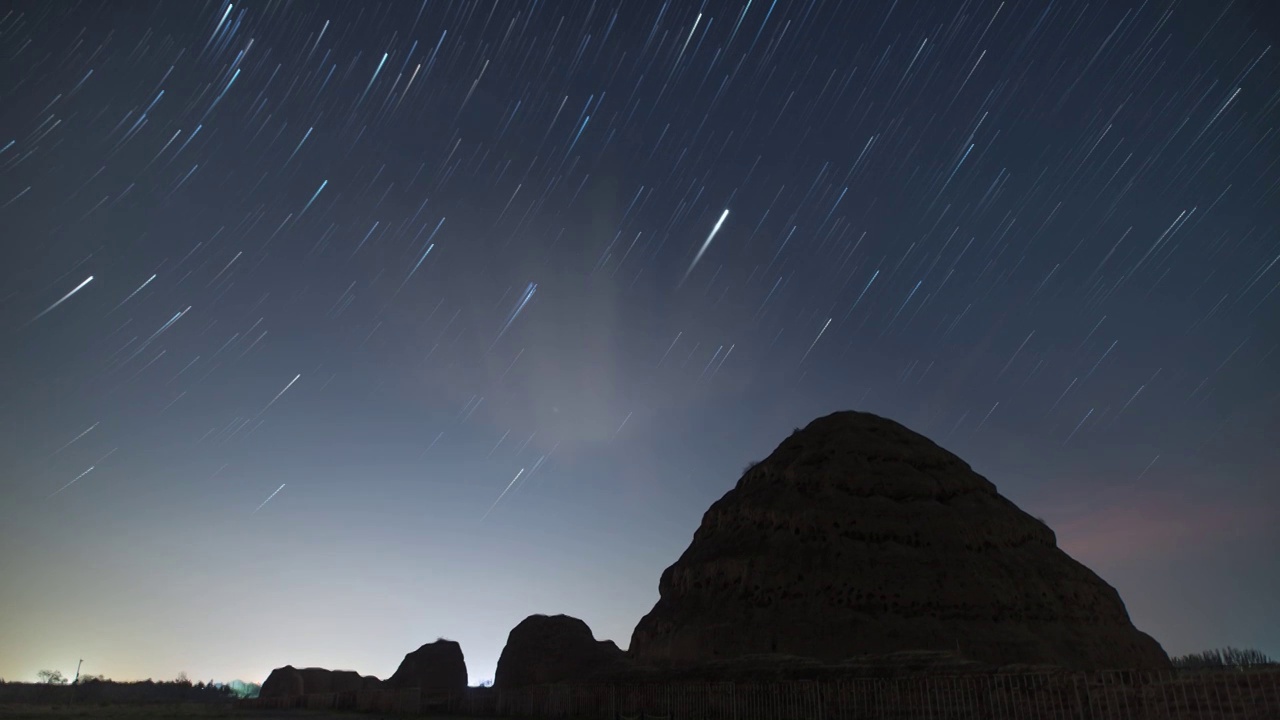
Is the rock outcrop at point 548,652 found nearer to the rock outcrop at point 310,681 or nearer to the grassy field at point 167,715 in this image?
the grassy field at point 167,715

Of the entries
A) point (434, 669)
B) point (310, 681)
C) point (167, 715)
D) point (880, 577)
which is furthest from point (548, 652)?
point (310, 681)

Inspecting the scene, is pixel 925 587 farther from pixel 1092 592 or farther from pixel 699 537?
pixel 699 537

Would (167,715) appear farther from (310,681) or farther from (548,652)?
(310,681)

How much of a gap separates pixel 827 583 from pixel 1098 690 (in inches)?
550

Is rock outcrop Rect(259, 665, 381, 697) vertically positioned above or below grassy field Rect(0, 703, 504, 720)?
above

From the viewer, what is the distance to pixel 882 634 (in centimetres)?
3538

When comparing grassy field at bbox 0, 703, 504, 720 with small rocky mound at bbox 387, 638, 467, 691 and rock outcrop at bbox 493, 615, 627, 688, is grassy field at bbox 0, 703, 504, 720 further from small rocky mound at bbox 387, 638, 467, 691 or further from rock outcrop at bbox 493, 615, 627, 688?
small rocky mound at bbox 387, 638, 467, 691

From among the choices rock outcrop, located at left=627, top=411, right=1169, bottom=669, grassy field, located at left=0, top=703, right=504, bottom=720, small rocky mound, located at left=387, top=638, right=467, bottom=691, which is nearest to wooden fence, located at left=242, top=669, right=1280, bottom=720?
rock outcrop, located at left=627, top=411, right=1169, bottom=669

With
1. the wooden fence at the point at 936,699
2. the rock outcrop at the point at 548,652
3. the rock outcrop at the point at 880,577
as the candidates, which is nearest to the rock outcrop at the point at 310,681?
the rock outcrop at the point at 548,652

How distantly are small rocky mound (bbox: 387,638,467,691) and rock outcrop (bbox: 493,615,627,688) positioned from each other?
13.9 meters

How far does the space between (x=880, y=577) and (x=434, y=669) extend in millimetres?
57473

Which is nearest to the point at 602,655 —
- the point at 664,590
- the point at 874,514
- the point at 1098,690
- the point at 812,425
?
the point at 664,590

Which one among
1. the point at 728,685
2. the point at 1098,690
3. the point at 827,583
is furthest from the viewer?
the point at 827,583

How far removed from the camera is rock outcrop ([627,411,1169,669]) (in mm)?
35719
